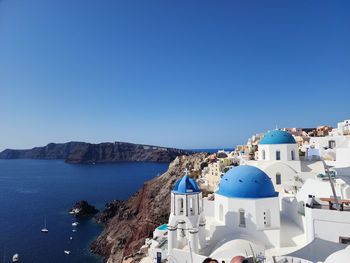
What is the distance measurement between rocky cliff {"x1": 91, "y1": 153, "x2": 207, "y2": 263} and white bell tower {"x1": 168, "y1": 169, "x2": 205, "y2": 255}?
642 inches

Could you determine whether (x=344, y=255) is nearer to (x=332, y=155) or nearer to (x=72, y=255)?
(x=332, y=155)

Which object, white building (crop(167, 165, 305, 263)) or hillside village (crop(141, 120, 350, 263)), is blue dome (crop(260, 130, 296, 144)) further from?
white building (crop(167, 165, 305, 263))

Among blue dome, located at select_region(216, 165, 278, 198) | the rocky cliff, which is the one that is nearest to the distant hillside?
the rocky cliff

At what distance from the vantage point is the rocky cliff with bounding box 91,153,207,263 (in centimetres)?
3322

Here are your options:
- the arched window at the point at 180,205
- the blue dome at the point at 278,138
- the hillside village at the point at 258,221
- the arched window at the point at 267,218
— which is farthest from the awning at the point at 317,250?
the blue dome at the point at 278,138

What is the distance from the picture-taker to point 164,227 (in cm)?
2434

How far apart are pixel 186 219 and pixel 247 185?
4178 mm

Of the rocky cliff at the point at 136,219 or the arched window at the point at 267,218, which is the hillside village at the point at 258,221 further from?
the rocky cliff at the point at 136,219

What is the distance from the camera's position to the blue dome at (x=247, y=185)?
14.6m

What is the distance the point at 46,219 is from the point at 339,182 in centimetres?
5038

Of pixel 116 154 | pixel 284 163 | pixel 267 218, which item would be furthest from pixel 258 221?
pixel 116 154

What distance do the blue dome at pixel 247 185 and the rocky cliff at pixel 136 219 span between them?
18608mm

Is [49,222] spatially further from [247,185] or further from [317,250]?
[317,250]

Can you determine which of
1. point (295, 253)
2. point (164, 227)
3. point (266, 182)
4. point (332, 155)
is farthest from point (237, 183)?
point (332, 155)
